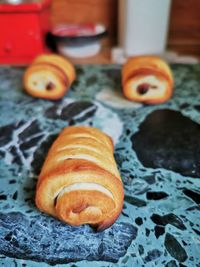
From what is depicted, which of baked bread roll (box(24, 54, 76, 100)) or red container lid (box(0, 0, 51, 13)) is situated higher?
red container lid (box(0, 0, 51, 13))

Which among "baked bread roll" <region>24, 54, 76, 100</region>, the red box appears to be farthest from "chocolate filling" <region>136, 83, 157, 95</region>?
the red box

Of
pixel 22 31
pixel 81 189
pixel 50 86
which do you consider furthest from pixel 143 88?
pixel 22 31

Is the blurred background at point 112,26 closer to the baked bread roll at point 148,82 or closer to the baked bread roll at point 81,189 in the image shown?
the baked bread roll at point 148,82

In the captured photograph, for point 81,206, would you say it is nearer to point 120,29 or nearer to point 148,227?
point 148,227

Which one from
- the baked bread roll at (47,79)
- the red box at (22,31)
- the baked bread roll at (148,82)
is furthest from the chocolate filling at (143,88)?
the red box at (22,31)

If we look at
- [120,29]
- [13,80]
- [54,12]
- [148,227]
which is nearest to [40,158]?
[148,227]

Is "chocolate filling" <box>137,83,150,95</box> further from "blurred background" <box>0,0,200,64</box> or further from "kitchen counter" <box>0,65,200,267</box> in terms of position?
"blurred background" <box>0,0,200,64</box>
